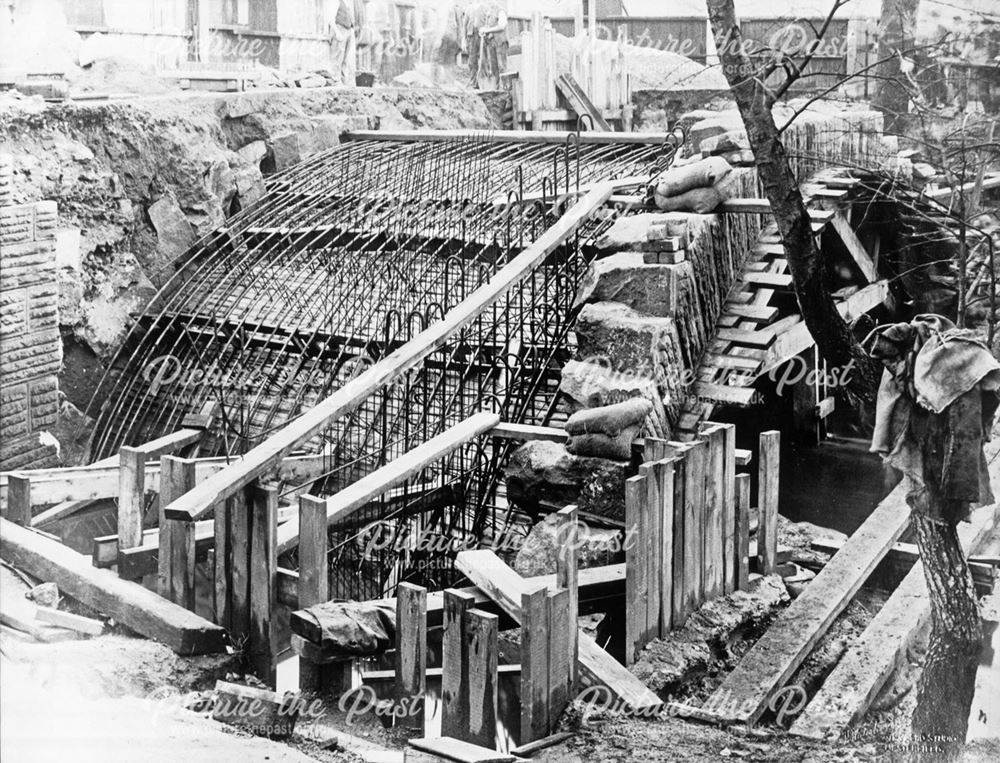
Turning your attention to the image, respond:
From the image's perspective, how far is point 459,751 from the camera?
5.39 meters

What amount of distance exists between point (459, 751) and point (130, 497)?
8.78 feet

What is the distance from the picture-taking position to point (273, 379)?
10953 mm

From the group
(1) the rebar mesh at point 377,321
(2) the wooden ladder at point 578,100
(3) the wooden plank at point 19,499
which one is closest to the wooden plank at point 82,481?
(3) the wooden plank at point 19,499

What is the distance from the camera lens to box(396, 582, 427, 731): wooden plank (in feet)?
19.4

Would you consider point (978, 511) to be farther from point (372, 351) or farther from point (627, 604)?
point (372, 351)

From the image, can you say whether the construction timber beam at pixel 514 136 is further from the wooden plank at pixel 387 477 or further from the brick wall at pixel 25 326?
the brick wall at pixel 25 326

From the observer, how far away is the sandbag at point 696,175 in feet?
29.0

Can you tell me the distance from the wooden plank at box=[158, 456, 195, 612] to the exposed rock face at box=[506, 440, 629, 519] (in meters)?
2.22

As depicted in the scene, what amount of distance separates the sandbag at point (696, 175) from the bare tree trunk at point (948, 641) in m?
3.74

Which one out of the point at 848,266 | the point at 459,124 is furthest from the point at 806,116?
the point at 459,124

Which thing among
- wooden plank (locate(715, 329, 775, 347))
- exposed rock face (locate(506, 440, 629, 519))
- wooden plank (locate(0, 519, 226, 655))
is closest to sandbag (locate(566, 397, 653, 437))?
exposed rock face (locate(506, 440, 629, 519))

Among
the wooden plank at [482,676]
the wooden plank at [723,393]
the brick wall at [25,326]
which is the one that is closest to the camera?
the wooden plank at [482,676]

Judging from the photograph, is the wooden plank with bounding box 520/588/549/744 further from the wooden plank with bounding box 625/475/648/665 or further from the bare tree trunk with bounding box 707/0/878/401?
the bare tree trunk with bounding box 707/0/878/401

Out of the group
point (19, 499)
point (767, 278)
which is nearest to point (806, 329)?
point (767, 278)
